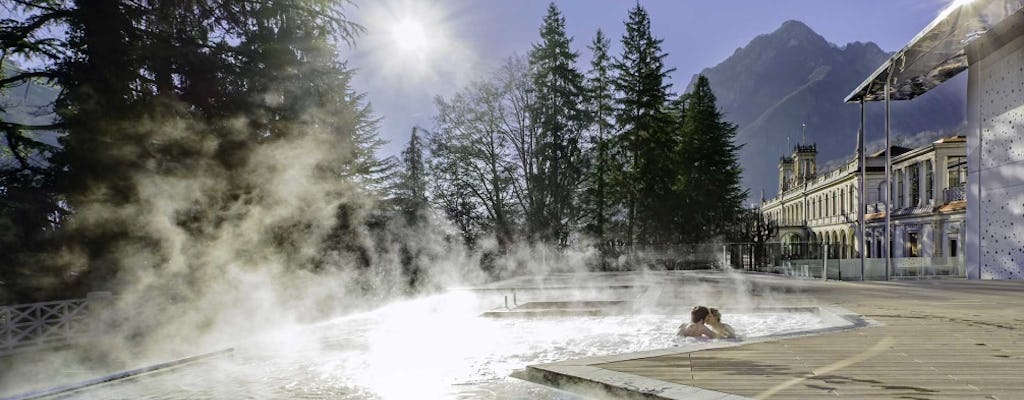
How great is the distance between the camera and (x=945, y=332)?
265 inches

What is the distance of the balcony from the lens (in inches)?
1315

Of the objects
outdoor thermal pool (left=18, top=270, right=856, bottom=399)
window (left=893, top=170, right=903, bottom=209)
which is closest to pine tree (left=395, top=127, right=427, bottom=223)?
outdoor thermal pool (left=18, top=270, right=856, bottom=399)

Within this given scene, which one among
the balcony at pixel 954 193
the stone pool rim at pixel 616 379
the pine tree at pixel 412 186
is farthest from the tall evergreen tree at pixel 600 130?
the stone pool rim at pixel 616 379

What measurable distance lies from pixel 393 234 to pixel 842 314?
15852mm

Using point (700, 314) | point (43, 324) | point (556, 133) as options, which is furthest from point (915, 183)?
point (43, 324)

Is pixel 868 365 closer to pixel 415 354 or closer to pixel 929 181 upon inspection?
pixel 415 354

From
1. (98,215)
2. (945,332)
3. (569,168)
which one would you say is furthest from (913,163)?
(98,215)

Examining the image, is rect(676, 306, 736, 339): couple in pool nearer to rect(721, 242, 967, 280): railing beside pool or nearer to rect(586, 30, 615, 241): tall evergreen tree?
rect(721, 242, 967, 280): railing beside pool

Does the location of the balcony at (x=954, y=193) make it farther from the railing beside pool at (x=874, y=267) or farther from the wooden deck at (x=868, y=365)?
the wooden deck at (x=868, y=365)

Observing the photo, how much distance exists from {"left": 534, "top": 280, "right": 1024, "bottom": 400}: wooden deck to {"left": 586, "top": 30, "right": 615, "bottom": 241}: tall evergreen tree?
73.6 feet

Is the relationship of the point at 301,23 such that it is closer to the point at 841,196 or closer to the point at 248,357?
the point at 248,357

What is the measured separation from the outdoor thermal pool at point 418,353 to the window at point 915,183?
114 feet

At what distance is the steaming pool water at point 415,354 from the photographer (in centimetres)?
584

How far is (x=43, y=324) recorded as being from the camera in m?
10.1
